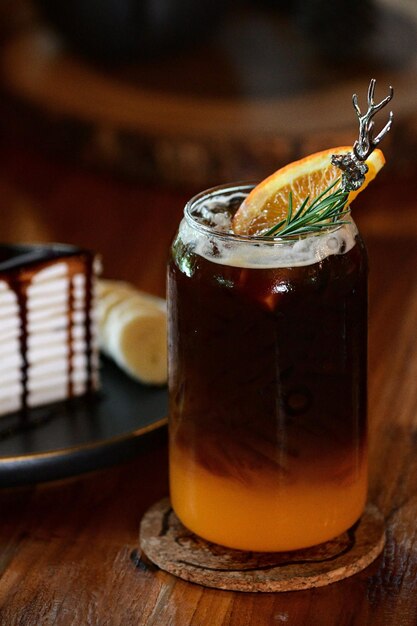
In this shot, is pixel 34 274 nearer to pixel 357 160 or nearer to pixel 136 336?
pixel 136 336

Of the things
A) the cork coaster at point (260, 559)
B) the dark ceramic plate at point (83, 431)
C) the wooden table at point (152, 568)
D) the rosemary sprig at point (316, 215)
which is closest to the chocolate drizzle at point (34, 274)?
the dark ceramic plate at point (83, 431)

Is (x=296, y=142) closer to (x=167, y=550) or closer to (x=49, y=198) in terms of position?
(x=49, y=198)

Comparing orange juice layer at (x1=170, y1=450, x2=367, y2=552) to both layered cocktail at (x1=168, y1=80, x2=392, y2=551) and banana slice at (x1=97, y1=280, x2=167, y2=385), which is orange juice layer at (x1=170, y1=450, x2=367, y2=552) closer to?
layered cocktail at (x1=168, y1=80, x2=392, y2=551)

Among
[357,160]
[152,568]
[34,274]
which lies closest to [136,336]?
[34,274]

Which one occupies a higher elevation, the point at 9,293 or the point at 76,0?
the point at 76,0

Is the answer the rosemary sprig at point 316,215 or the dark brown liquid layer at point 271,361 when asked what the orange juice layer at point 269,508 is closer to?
the dark brown liquid layer at point 271,361

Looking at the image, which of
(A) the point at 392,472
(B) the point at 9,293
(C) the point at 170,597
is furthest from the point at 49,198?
(C) the point at 170,597

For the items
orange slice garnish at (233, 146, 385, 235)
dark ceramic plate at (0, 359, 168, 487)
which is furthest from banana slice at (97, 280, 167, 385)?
orange slice garnish at (233, 146, 385, 235)
